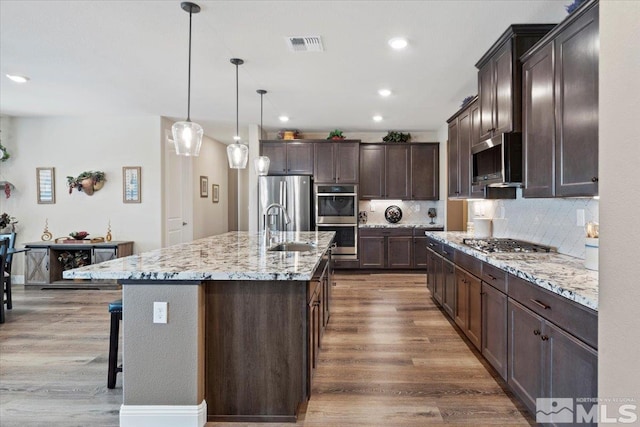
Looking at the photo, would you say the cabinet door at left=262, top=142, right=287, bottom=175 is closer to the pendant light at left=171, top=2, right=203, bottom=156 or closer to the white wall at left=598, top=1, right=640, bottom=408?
the pendant light at left=171, top=2, right=203, bottom=156

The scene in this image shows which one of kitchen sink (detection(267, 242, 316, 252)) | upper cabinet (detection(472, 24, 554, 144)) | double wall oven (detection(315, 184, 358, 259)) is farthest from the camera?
double wall oven (detection(315, 184, 358, 259))

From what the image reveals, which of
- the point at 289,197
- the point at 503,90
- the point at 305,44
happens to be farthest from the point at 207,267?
the point at 289,197

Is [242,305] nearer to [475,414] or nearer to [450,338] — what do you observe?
[475,414]

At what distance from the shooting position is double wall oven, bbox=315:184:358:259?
661 cm

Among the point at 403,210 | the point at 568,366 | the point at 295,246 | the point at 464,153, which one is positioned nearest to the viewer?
the point at 568,366

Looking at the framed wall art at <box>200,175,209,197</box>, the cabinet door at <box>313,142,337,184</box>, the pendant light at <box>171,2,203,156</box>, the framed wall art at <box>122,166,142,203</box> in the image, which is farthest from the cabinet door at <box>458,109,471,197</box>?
the framed wall art at <box>200,175,209,197</box>

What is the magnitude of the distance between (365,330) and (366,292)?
1.59m

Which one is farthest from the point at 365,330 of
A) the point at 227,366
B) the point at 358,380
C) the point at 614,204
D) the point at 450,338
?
the point at 614,204

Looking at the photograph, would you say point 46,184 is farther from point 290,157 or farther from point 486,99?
point 486,99

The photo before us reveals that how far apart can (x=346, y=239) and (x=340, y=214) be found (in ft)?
1.47

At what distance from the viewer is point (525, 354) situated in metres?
2.10

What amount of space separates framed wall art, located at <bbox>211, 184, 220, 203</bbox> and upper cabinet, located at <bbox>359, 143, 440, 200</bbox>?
316cm

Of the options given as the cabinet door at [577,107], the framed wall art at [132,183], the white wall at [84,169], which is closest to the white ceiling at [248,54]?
the white wall at [84,169]

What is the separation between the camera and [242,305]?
2100mm
